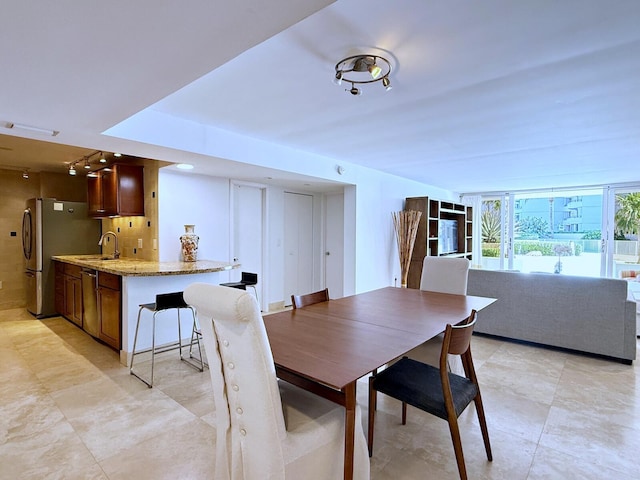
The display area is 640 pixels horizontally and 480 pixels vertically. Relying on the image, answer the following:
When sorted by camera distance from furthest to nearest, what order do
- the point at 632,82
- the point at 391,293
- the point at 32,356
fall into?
the point at 32,356, the point at 391,293, the point at 632,82

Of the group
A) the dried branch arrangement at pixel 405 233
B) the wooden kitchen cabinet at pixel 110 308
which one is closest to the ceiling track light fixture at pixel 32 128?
the wooden kitchen cabinet at pixel 110 308

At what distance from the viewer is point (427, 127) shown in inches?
117

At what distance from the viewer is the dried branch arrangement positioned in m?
5.29

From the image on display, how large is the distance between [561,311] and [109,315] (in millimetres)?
4635

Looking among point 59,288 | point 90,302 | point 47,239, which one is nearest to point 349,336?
point 90,302

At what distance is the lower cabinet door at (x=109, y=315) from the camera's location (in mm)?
3268

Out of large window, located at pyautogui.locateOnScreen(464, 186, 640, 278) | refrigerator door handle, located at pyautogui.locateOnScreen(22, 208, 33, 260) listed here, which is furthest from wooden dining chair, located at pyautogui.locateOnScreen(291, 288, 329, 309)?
large window, located at pyautogui.locateOnScreen(464, 186, 640, 278)

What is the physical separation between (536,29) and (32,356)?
4735 mm

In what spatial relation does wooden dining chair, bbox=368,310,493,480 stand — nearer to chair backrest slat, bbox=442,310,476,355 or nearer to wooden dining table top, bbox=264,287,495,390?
chair backrest slat, bbox=442,310,476,355

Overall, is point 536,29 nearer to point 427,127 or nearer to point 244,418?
point 427,127

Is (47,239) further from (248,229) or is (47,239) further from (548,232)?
(548,232)

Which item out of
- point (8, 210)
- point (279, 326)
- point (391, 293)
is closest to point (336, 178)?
point (391, 293)

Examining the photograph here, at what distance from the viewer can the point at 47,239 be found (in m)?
4.68

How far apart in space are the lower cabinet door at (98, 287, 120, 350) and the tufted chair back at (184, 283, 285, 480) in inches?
95.7
